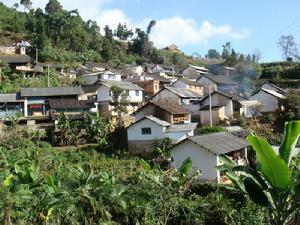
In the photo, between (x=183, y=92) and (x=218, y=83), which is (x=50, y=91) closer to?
(x=183, y=92)

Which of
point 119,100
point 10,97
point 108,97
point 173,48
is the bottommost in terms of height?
point 119,100

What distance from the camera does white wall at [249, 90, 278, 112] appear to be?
39.5m

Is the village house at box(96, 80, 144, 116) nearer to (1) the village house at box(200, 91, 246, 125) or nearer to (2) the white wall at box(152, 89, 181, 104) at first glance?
(2) the white wall at box(152, 89, 181, 104)

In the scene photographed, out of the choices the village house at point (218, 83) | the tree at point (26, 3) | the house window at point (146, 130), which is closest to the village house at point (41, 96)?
the house window at point (146, 130)

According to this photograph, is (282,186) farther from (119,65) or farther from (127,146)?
(119,65)

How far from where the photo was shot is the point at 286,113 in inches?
1436

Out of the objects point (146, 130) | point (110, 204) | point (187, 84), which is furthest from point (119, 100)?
point (110, 204)

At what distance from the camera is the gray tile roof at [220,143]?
23.3 m

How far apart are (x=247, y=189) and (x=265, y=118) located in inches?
1160

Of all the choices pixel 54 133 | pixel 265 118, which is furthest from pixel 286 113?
pixel 54 133

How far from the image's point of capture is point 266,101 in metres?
40.2

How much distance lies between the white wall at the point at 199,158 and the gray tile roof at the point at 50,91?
1907 centimetres

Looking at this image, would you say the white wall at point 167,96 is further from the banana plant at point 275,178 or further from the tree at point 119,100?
the banana plant at point 275,178

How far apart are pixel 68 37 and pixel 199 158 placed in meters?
48.4
